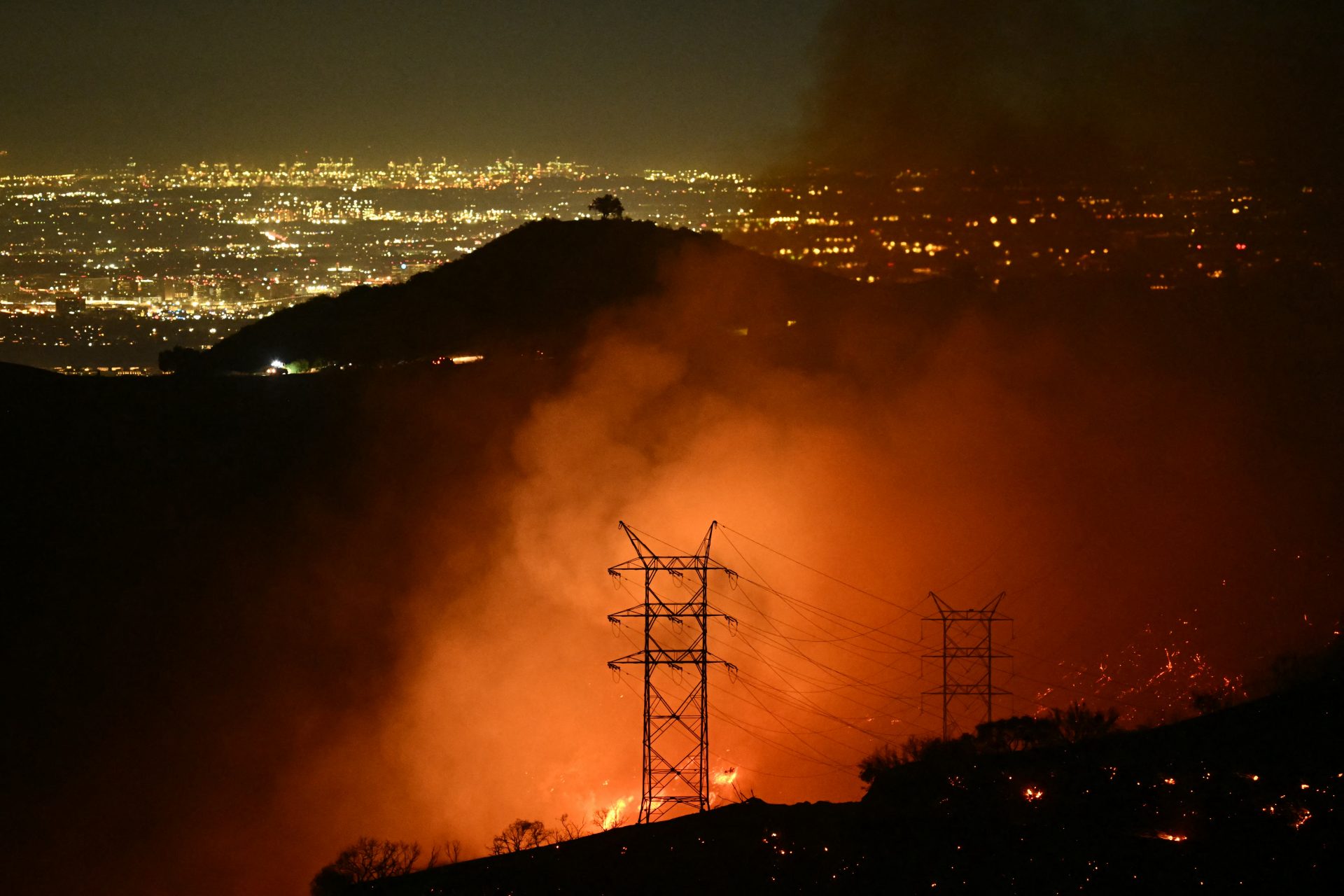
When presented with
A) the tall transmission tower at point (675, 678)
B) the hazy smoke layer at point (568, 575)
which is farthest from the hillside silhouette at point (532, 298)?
the tall transmission tower at point (675, 678)

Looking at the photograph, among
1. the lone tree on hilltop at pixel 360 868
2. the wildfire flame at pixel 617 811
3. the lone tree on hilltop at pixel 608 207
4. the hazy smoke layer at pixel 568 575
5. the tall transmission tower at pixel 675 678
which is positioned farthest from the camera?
Answer: the lone tree on hilltop at pixel 608 207

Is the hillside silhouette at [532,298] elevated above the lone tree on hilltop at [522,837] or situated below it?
above

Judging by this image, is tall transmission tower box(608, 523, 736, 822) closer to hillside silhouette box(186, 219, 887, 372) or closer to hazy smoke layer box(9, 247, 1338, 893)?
hazy smoke layer box(9, 247, 1338, 893)

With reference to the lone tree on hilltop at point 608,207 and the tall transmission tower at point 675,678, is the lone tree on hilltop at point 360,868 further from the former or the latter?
the lone tree on hilltop at point 608,207

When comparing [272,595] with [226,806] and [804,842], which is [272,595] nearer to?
[226,806]

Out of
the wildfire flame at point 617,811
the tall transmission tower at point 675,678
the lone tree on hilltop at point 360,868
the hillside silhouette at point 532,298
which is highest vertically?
the hillside silhouette at point 532,298

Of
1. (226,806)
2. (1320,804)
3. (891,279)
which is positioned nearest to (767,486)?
(226,806)

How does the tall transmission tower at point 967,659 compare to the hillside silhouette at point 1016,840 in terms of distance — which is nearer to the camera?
the hillside silhouette at point 1016,840

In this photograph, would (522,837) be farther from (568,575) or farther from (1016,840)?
(1016,840)
